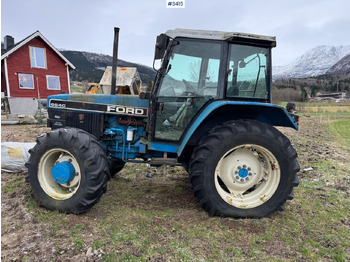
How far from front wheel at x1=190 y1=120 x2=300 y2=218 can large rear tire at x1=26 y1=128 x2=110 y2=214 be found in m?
1.19

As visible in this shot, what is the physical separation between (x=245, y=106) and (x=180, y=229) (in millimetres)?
1700

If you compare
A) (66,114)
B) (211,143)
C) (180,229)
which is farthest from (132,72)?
(180,229)

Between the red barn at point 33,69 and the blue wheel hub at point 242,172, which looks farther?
the red barn at point 33,69

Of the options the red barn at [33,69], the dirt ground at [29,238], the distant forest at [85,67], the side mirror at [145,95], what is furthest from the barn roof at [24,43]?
the distant forest at [85,67]

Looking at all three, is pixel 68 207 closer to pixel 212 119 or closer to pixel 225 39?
pixel 212 119

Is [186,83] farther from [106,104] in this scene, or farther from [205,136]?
[106,104]

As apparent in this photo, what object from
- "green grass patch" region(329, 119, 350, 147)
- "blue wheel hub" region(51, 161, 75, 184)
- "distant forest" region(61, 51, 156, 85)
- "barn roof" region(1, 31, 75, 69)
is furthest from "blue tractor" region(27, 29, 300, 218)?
"distant forest" region(61, 51, 156, 85)

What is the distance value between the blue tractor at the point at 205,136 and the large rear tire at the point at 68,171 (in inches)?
0.5

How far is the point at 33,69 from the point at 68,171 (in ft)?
73.4

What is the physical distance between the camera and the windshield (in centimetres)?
341

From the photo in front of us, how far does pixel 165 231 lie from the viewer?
2898 millimetres

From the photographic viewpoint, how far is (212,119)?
3607 mm

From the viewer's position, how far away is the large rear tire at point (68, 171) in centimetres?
318

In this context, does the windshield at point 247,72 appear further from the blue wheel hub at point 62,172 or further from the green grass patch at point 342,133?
the green grass patch at point 342,133
